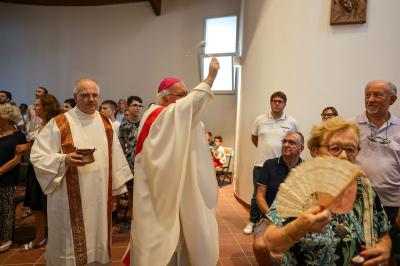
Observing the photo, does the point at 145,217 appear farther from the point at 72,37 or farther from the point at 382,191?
the point at 72,37

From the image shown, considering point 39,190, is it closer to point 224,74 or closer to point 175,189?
point 175,189

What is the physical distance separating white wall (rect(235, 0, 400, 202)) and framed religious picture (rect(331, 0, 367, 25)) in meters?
0.06

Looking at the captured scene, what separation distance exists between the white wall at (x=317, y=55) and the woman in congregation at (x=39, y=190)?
273 cm

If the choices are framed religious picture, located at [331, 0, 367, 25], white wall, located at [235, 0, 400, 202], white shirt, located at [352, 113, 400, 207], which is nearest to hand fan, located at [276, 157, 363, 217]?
white shirt, located at [352, 113, 400, 207]

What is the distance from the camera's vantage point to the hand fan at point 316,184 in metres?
0.85

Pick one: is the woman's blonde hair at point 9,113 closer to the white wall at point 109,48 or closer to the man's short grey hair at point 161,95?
the man's short grey hair at point 161,95

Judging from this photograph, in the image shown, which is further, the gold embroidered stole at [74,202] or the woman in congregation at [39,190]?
the woman in congregation at [39,190]

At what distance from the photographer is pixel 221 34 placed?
6.95 meters

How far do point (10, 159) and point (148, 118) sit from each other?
1.76 meters

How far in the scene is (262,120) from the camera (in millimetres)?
3756

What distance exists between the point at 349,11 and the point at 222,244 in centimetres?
293

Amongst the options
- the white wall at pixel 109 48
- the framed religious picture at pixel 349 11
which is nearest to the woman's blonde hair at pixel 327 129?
the framed religious picture at pixel 349 11

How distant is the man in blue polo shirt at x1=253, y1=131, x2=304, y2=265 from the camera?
2416 mm

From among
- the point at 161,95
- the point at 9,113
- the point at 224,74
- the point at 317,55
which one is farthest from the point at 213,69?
the point at 224,74
